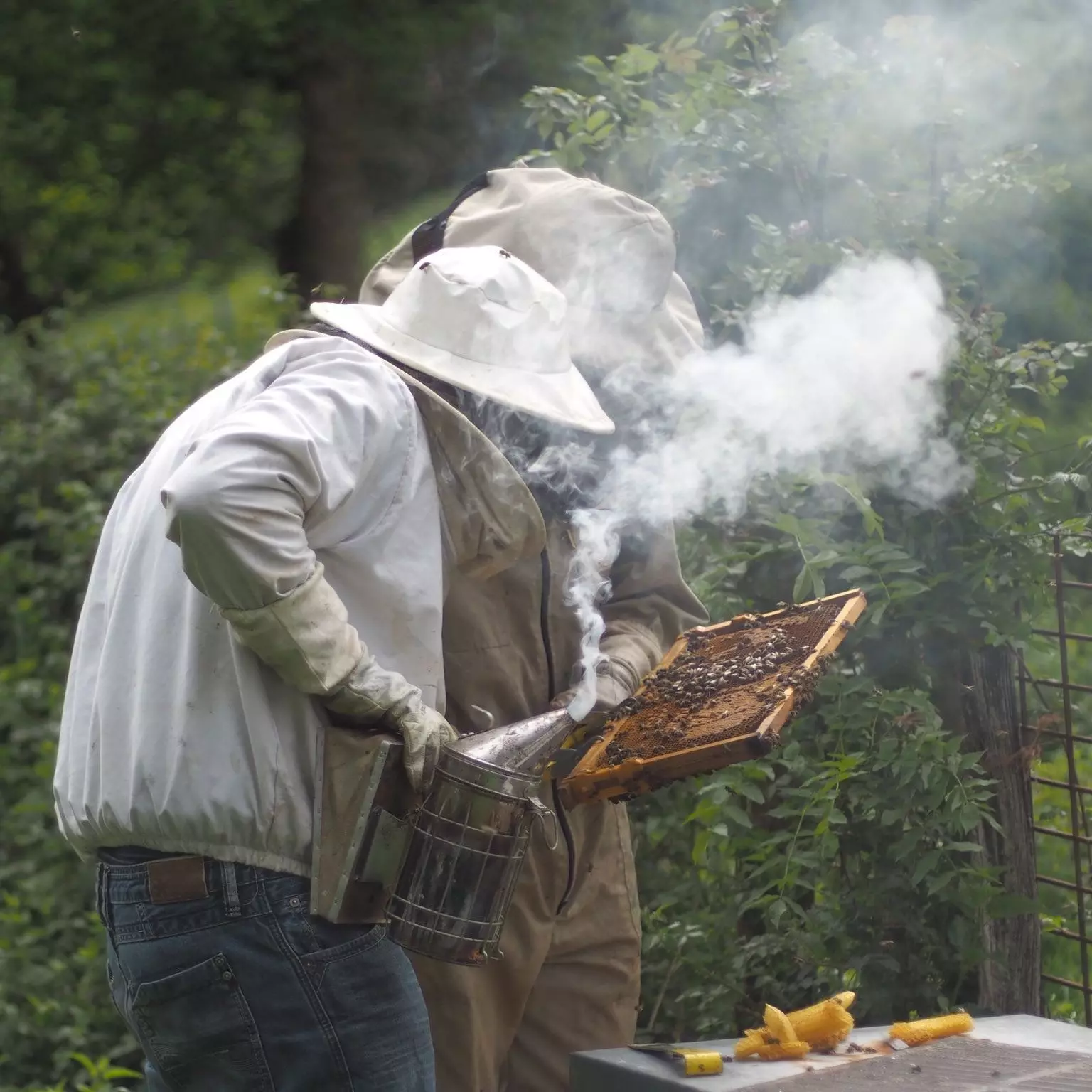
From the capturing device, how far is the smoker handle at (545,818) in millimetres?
2324

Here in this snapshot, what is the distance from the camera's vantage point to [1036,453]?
3461 mm

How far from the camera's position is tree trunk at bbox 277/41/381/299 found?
8023 millimetres

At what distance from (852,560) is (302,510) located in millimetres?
1549

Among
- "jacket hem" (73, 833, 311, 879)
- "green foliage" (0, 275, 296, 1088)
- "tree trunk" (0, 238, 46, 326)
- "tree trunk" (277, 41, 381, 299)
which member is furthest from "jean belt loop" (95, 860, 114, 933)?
"tree trunk" (0, 238, 46, 326)

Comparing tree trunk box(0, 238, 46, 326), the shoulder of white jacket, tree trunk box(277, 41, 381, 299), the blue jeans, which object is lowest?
the blue jeans

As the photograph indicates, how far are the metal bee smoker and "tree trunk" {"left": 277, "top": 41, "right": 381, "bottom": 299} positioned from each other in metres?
5.97

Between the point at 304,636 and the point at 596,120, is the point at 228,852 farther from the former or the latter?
the point at 596,120

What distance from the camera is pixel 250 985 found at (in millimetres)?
2219

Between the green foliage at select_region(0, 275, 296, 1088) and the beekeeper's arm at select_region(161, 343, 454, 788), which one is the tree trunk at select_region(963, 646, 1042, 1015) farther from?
the green foliage at select_region(0, 275, 296, 1088)

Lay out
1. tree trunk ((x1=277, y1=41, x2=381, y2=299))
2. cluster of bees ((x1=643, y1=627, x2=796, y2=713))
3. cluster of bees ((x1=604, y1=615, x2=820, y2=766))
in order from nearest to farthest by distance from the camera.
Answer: cluster of bees ((x1=604, y1=615, x2=820, y2=766)) → cluster of bees ((x1=643, y1=627, x2=796, y2=713)) → tree trunk ((x1=277, y1=41, x2=381, y2=299))

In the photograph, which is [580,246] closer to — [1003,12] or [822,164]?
[822,164]

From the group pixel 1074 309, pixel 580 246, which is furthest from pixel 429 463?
pixel 1074 309

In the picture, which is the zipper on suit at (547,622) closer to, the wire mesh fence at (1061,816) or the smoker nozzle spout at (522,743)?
the smoker nozzle spout at (522,743)

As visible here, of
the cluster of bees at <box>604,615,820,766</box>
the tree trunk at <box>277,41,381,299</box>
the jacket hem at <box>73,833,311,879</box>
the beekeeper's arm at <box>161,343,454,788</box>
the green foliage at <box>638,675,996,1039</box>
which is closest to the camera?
the beekeeper's arm at <box>161,343,454,788</box>
